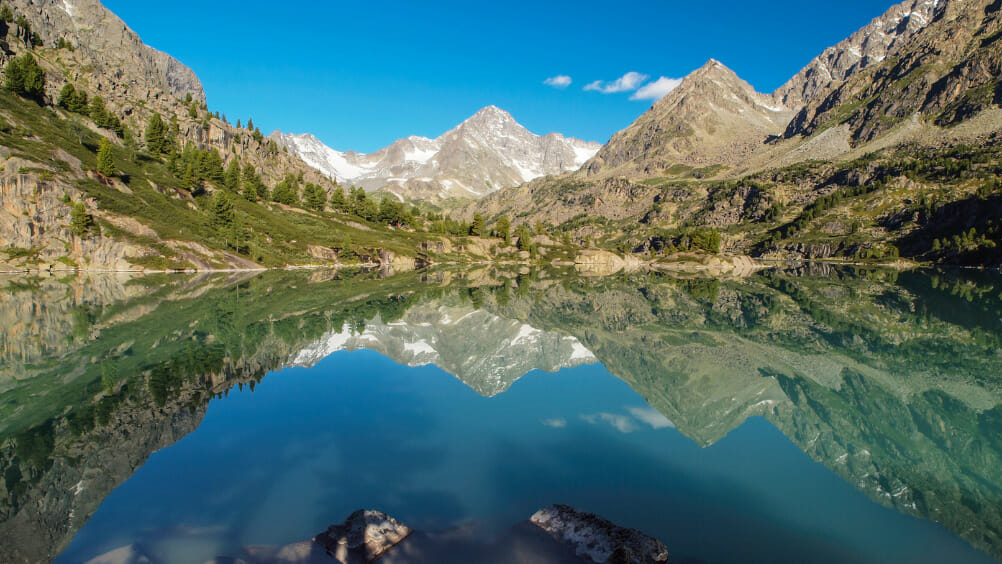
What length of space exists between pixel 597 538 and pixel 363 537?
4.80 metres

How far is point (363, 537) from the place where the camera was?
930 cm

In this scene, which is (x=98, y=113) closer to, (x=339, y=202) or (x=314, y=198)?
(x=314, y=198)

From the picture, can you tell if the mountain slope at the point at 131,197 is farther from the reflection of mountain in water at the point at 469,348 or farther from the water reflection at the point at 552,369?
the reflection of mountain in water at the point at 469,348

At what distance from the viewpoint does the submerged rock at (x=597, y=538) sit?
8820 millimetres

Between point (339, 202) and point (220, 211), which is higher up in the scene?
point (339, 202)

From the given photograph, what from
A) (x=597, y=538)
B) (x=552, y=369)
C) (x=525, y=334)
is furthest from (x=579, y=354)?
(x=597, y=538)

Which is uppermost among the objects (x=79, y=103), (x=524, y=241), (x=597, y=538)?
(x=79, y=103)

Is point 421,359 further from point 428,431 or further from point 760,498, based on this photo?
point 760,498

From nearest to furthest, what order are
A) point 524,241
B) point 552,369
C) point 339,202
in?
point 552,369
point 524,241
point 339,202

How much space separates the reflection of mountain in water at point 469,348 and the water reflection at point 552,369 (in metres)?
0.18

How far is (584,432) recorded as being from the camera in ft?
51.8

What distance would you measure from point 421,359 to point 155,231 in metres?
93.1

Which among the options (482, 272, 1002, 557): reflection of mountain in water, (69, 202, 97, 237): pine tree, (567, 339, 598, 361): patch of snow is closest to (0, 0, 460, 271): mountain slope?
(69, 202, 97, 237): pine tree

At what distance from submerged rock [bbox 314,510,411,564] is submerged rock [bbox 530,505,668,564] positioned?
3047 mm
